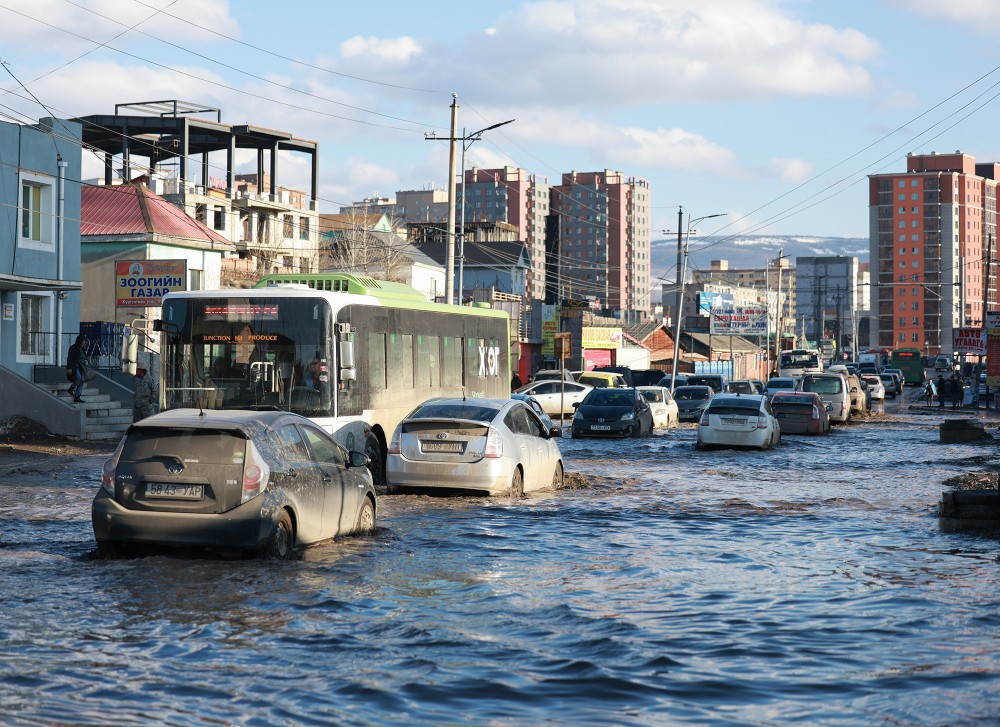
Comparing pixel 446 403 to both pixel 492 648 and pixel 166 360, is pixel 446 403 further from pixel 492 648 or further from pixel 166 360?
pixel 492 648

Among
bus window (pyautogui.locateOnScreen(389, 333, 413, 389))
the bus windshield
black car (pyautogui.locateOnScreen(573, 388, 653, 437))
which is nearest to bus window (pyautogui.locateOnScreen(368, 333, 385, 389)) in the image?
bus window (pyautogui.locateOnScreen(389, 333, 413, 389))

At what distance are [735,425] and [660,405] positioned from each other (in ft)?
37.1

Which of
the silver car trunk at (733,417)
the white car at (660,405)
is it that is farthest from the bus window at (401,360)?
the white car at (660,405)

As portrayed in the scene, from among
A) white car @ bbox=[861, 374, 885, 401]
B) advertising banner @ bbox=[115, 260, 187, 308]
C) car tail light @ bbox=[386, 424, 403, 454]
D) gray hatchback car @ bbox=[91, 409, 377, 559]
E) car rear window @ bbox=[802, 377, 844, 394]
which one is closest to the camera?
gray hatchback car @ bbox=[91, 409, 377, 559]

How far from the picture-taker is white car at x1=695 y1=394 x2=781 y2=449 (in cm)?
3184

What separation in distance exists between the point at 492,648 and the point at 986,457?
24.1m

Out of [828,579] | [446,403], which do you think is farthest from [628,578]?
[446,403]

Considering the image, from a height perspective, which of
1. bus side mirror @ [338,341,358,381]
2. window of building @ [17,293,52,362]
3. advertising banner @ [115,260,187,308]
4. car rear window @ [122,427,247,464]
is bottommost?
car rear window @ [122,427,247,464]

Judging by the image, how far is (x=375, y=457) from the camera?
2098 centimetres

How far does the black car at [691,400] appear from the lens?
1918 inches

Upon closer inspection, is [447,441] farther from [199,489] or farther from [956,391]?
[956,391]

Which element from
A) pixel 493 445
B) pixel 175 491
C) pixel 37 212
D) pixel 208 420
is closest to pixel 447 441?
pixel 493 445

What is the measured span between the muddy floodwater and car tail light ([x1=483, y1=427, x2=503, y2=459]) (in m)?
0.89

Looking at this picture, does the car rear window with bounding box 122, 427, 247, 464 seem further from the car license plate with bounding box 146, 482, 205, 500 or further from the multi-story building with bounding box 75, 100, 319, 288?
the multi-story building with bounding box 75, 100, 319, 288
